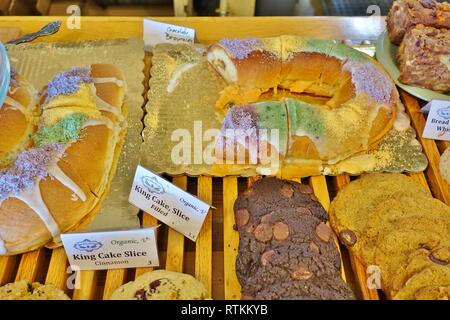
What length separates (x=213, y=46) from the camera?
187 cm

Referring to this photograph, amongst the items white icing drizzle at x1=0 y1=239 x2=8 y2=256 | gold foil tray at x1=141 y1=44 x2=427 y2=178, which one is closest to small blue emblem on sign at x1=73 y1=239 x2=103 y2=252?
white icing drizzle at x1=0 y1=239 x2=8 y2=256

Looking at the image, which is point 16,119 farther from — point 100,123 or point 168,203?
point 168,203

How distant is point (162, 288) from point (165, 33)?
116cm

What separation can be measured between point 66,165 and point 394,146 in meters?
1.14

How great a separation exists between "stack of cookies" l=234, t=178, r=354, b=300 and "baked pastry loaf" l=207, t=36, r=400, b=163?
0.60 feet

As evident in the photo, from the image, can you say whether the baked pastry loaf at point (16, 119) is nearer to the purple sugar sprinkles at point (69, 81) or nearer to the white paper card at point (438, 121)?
the purple sugar sprinkles at point (69, 81)

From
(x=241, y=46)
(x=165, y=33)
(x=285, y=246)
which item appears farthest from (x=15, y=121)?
(x=285, y=246)

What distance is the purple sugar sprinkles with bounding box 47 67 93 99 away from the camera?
5.43 ft

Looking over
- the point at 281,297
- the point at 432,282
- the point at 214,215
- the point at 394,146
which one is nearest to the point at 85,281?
the point at 214,215

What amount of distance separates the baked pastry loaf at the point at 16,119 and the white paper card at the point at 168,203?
427 mm

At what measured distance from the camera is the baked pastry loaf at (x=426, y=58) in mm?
1738

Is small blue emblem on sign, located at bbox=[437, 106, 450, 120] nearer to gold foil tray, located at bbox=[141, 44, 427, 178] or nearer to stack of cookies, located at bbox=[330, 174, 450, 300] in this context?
gold foil tray, located at bbox=[141, 44, 427, 178]
